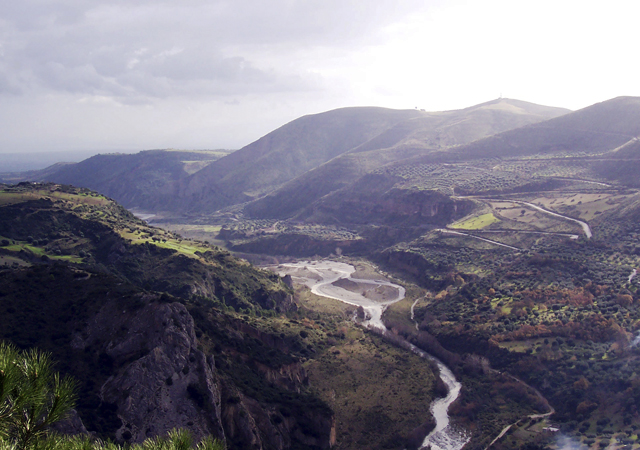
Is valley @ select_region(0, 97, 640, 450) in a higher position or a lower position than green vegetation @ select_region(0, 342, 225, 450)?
lower

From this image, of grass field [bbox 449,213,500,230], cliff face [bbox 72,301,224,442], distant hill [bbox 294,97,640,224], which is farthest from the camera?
distant hill [bbox 294,97,640,224]

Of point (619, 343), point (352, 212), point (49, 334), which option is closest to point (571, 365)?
point (619, 343)

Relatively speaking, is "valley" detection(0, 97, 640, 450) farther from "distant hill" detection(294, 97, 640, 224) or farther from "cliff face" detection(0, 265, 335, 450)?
"distant hill" detection(294, 97, 640, 224)

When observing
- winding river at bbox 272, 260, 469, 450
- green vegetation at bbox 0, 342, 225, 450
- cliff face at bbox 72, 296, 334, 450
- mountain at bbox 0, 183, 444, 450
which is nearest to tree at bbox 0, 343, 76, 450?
green vegetation at bbox 0, 342, 225, 450

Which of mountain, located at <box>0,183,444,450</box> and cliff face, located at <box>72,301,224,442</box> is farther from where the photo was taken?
mountain, located at <box>0,183,444,450</box>

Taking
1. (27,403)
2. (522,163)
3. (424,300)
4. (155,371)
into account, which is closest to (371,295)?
(424,300)

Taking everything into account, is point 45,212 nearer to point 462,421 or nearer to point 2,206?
point 2,206

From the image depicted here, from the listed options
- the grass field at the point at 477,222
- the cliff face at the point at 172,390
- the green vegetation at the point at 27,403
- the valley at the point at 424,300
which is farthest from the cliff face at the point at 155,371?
the grass field at the point at 477,222

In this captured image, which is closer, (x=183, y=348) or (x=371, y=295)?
(x=183, y=348)

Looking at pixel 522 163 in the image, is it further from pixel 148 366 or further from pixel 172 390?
pixel 148 366
